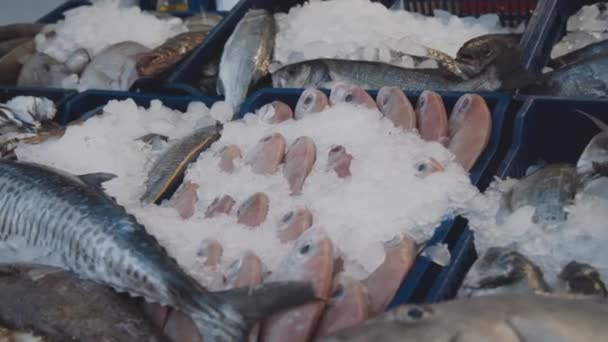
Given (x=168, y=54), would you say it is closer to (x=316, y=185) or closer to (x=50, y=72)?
(x=50, y=72)

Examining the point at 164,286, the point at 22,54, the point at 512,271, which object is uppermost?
the point at 512,271

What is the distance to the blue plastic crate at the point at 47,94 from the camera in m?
3.56

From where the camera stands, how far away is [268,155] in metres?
2.49

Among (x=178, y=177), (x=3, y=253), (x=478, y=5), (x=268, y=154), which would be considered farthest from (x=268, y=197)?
(x=478, y=5)

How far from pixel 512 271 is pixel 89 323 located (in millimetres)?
972

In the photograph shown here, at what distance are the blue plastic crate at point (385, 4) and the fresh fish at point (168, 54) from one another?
8cm

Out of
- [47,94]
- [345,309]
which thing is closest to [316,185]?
[345,309]

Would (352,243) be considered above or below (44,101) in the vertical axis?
above

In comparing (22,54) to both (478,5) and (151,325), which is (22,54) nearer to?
(478,5)

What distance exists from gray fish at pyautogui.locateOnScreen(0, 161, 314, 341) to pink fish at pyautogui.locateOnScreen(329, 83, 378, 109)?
0.87 m

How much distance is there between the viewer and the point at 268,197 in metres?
2.29

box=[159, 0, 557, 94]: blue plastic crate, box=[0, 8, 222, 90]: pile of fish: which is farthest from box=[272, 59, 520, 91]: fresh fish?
box=[0, 8, 222, 90]: pile of fish

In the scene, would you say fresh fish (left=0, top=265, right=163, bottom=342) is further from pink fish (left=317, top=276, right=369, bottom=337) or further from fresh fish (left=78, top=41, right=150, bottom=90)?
fresh fish (left=78, top=41, right=150, bottom=90)

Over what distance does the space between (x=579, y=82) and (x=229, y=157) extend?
1.32 m
